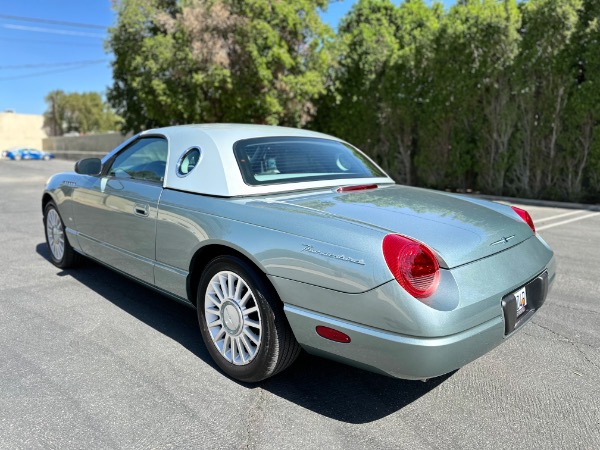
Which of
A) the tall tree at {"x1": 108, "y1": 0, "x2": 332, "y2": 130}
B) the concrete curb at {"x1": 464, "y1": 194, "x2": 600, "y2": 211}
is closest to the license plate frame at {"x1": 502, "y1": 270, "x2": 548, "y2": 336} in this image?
the concrete curb at {"x1": 464, "y1": 194, "x2": 600, "y2": 211}

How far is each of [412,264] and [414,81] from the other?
1415 centimetres

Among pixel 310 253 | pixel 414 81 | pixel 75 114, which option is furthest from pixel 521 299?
pixel 75 114

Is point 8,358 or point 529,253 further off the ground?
point 529,253

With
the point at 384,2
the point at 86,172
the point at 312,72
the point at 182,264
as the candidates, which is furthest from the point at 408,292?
the point at 384,2

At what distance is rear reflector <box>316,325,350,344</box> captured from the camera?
238 centimetres

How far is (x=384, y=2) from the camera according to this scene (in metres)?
22.2

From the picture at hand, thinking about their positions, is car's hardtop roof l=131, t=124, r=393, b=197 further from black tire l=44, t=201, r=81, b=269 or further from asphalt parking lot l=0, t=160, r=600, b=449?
black tire l=44, t=201, r=81, b=269

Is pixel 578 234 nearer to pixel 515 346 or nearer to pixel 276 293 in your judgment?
pixel 515 346

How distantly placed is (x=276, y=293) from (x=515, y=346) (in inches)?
73.0

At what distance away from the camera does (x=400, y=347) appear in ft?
7.34

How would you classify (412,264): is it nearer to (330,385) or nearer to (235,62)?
(330,385)

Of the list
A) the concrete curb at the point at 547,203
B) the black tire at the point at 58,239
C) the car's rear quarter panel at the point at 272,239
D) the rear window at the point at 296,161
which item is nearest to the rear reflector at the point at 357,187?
the rear window at the point at 296,161

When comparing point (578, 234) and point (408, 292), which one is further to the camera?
point (578, 234)

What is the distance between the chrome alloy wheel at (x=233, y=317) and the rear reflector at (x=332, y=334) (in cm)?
42
